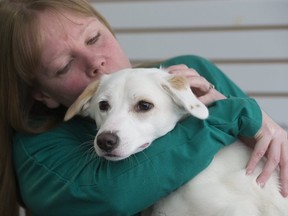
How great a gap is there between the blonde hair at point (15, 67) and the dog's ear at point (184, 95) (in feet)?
1.41

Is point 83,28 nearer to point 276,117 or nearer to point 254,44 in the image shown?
point 254,44

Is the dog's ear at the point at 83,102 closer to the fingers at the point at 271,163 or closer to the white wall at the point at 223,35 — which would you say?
the fingers at the point at 271,163

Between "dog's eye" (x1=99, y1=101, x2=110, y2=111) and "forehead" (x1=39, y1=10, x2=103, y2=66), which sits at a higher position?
"forehead" (x1=39, y1=10, x2=103, y2=66)

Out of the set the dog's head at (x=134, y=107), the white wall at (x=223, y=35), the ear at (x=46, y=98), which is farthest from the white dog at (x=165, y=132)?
the white wall at (x=223, y=35)

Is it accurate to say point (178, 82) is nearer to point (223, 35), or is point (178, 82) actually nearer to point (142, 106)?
point (142, 106)

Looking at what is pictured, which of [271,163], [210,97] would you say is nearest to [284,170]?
[271,163]

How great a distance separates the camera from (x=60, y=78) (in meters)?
1.60

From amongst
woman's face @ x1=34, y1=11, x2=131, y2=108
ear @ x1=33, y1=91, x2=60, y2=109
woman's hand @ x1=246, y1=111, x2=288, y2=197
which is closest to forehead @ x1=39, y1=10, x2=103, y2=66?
woman's face @ x1=34, y1=11, x2=131, y2=108

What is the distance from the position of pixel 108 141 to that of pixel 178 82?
0.28m

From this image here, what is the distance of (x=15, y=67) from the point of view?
62.0 inches

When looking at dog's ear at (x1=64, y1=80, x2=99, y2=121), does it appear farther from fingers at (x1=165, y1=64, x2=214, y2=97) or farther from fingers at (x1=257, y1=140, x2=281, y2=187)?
fingers at (x1=257, y1=140, x2=281, y2=187)

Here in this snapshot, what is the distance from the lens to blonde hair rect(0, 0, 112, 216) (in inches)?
60.7

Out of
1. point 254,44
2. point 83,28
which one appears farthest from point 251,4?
point 83,28

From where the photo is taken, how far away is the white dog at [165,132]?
127 centimetres
